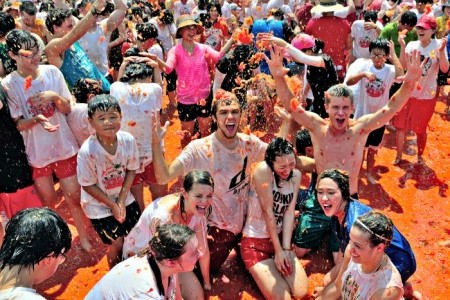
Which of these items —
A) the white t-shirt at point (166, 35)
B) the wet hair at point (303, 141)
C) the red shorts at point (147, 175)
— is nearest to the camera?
Answer: the red shorts at point (147, 175)

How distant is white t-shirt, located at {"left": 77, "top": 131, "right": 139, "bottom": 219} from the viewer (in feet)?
13.5

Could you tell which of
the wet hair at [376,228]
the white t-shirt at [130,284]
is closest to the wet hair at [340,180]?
the wet hair at [376,228]

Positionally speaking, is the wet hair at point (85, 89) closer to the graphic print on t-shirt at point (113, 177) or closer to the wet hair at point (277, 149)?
the graphic print on t-shirt at point (113, 177)

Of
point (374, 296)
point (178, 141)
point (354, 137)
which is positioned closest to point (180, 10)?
point (178, 141)

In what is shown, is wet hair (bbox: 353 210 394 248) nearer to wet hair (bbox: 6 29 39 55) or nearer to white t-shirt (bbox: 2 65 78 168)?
white t-shirt (bbox: 2 65 78 168)

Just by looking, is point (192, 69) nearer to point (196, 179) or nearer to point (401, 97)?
point (401, 97)

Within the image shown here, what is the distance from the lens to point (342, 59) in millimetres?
8102

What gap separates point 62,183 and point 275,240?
233cm

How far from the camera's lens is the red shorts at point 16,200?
4.49 metres

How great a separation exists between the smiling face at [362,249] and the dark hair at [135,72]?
2.82 meters

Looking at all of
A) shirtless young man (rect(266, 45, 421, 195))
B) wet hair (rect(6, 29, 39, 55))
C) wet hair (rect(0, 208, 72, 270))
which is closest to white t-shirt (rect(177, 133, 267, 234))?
shirtless young man (rect(266, 45, 421, 195))

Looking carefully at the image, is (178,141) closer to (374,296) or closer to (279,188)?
(279,188)

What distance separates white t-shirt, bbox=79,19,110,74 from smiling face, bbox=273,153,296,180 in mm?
3847

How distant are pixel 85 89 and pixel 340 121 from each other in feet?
9.11
